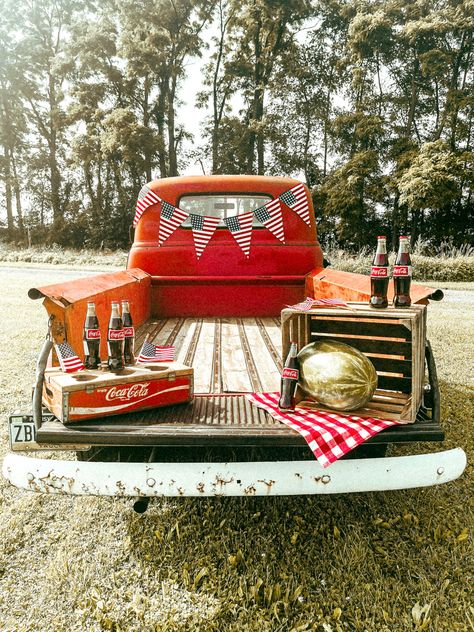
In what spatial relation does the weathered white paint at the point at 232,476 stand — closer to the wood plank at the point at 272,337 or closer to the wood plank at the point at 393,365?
the wood plank at the point at 393,365

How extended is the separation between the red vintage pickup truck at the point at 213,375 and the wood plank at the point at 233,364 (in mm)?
11

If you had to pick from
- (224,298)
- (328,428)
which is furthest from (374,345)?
(224,298)

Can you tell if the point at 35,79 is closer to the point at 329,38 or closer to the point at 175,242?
the point at 329,38

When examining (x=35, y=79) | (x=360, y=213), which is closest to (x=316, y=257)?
(x=360, y=213)

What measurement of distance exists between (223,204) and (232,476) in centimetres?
364

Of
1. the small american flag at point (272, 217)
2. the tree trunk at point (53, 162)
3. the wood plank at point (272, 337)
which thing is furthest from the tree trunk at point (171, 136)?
the wood plank at point (272, 337)

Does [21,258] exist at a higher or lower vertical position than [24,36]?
lower

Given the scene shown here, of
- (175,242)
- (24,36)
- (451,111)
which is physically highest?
(24,36)

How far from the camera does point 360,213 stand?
23.5m

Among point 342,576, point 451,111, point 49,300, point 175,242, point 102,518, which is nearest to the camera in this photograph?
point 342,576

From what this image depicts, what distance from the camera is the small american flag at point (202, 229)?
4617 mm

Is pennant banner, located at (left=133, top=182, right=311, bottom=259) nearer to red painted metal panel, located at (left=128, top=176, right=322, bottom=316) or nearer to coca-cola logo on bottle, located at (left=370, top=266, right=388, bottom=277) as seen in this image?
red painted metal panel, located at (left=128, top=176, right=322, bottom=316)

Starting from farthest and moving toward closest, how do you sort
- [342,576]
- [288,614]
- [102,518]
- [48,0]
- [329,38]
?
1. [48,0]
2. [329,38]
3. [102,518]
4. [342,576]
5. [288,614]

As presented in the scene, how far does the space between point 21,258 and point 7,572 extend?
23788mm
